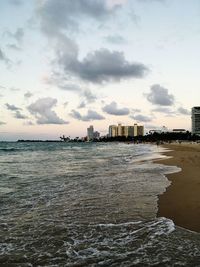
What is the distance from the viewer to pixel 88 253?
5.80 m

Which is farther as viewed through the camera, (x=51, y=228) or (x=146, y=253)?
(x=51, y=228)

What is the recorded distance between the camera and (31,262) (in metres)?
5.39

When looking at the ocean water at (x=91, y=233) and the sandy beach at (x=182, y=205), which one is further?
the sandy beach at (x=182, y=205)

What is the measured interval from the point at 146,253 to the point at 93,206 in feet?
14.2

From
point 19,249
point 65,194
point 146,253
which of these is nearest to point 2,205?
point 65,194

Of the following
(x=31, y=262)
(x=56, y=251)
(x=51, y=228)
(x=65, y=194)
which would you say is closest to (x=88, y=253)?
(x=56, y=251)

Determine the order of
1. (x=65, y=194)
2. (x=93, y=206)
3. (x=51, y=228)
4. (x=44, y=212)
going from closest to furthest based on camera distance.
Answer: (x=51, y=228), (x=44, y=212), (x=93, y=206), (x=65, y=194)

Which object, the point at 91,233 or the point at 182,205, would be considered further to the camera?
the point at 182,205

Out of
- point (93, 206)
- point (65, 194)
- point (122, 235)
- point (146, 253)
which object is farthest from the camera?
point (65, 194)

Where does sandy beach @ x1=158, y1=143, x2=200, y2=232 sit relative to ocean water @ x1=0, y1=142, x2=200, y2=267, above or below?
above

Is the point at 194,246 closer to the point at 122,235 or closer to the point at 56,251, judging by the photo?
the point at 122,235

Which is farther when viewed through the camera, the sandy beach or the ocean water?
the sandy beach

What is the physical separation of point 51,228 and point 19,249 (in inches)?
58.7

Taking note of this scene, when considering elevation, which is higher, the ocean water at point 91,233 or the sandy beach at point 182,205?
the sandy beach at point 182,205
